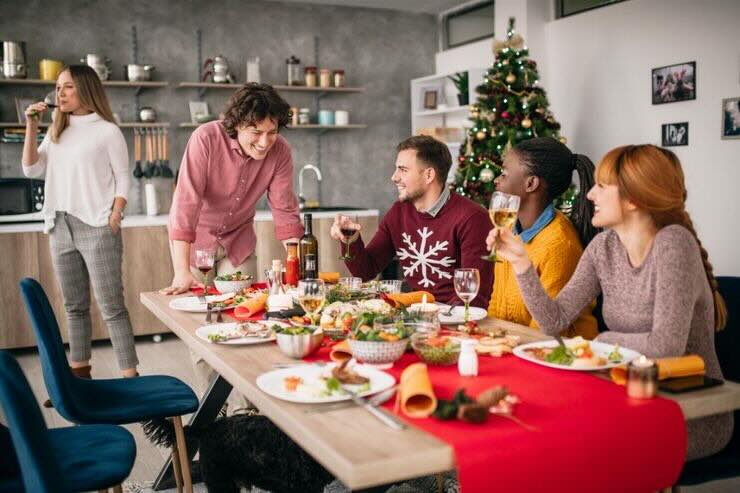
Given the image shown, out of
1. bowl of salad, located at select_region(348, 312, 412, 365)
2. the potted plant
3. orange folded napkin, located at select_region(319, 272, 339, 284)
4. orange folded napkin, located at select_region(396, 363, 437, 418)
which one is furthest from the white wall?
orange folded napkin, located at select_region(396, 363, 437, 418)

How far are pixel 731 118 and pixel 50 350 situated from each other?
13.7ft

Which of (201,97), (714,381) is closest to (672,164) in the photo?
(714,381)

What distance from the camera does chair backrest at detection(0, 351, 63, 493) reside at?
50.5 inches

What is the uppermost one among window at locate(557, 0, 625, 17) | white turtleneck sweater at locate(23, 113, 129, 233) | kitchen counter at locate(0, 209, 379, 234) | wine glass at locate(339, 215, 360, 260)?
window at locate(557, 0, 625, 17)

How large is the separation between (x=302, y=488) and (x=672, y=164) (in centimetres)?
118

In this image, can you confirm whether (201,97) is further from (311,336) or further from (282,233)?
(311,336)

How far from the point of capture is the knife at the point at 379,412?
1.24 meters

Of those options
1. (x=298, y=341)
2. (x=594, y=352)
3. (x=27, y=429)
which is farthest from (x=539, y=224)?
(x=27, y=429)

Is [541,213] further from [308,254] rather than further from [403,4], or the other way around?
[403,4]

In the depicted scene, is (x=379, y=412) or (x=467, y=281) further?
(x=467, y=281)

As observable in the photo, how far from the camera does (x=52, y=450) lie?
4.50 ft

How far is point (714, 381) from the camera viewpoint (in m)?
1.46

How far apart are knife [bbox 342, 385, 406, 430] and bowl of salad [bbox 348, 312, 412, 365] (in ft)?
0.66

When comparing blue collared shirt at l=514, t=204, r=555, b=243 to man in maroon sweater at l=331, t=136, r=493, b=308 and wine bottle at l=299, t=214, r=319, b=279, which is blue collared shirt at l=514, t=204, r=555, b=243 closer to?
man in maroon sweater at l=331, t=136, r=493, b=308
